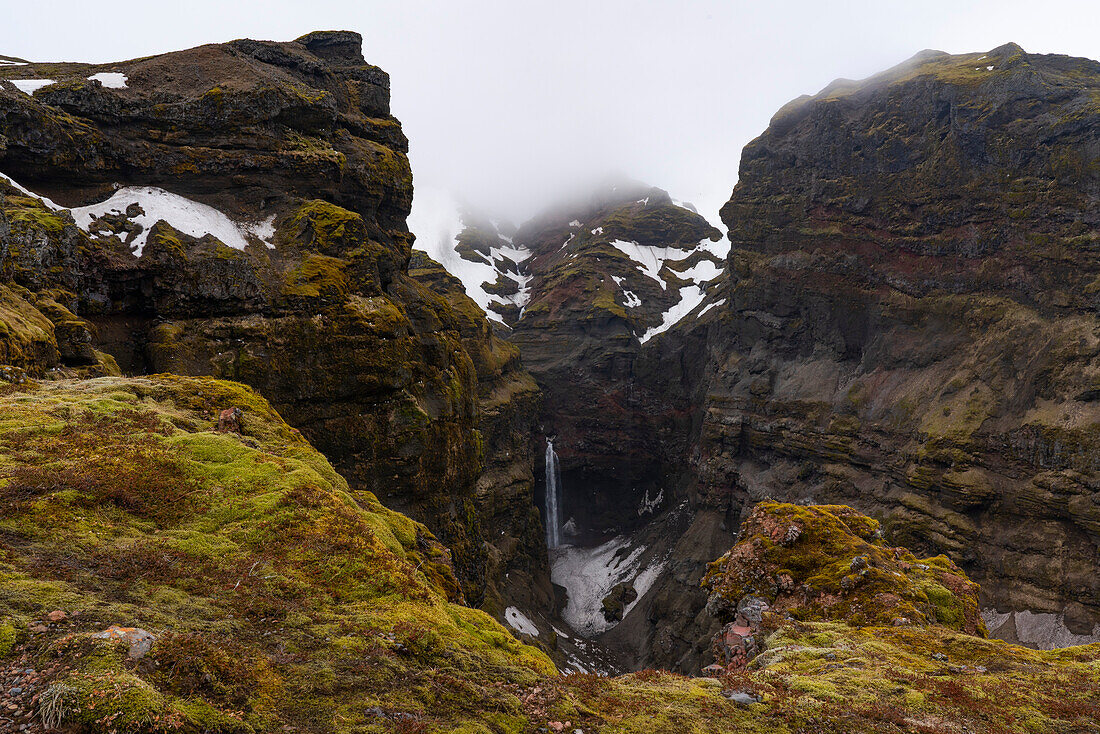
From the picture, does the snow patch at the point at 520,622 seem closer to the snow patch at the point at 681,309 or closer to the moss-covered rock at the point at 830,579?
the moss-covered rock at the point at 830,579

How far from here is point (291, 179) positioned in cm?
3941

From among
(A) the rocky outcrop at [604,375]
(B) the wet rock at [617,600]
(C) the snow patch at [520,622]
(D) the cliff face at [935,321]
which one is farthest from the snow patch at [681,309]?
(C) the snow patch at [520,622]

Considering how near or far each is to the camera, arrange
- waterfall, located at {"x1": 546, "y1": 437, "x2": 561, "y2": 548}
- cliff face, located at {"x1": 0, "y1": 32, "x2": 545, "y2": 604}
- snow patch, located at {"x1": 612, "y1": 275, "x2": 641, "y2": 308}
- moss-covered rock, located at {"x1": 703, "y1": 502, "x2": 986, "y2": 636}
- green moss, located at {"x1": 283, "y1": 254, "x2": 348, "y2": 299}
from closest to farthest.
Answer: moss-covered rock, located at {"x1": 703, "y1": 502, "x2": 986, "y2": 636} < cliff face, located at {"x1": 0, "y1": 32, "x2": 545, "y2": 604} < green moss, located at {"x1": 283, "y1": 254, "x2": 348, "y2": 299} < waterfall, located at {"x1": 546, "y1": 437, "x2": 561, "y2": 548} < snow patch, located at {"x1": 612, "y1": 275, "x2": 641, "y2": 308}

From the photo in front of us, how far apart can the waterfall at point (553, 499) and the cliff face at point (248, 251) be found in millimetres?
57139

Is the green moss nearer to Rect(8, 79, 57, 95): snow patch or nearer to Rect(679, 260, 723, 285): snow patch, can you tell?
Rect(8, 79, 57, 95): snow patch

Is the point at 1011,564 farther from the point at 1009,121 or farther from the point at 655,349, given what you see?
the point at 655,349

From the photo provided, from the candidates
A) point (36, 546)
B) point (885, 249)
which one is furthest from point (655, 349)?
point (36, 546)

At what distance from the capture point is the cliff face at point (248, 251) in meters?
29.4

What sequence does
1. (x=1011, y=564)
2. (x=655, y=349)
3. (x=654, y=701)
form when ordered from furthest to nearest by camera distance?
(x=655, y=349) → (x=1011, y=564) → (x=654, y=701)

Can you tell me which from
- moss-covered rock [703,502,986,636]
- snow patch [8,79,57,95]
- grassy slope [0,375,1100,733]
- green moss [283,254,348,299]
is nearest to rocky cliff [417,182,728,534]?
green moss [283,254,348,299]

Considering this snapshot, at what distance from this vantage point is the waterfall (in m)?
102

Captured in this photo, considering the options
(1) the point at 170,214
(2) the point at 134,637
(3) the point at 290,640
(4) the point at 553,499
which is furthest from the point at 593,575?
(2) the point at 134,637

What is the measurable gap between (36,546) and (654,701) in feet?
35.2

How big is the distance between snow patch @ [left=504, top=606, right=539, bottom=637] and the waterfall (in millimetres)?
36864
